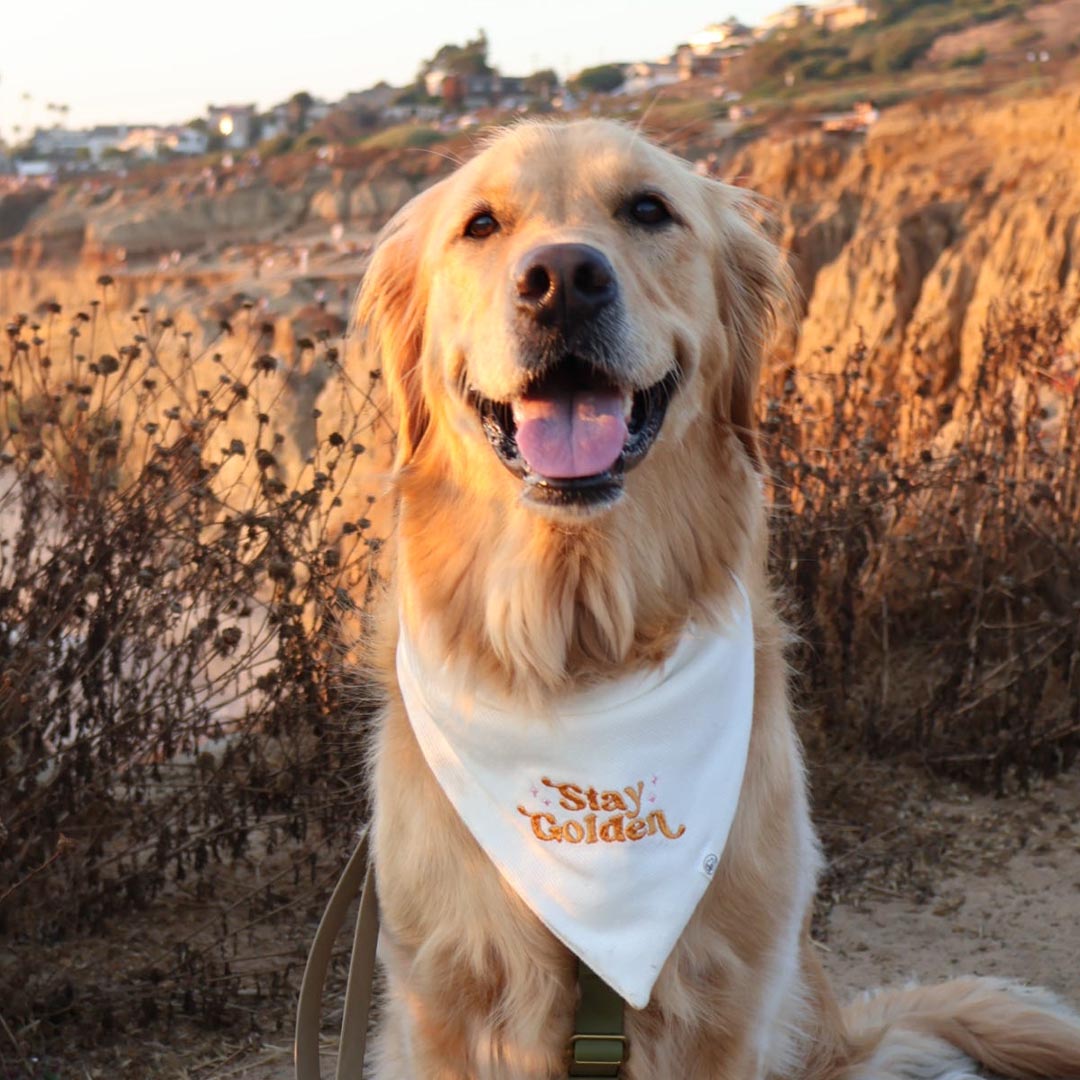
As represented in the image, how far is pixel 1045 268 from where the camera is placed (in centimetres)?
1095

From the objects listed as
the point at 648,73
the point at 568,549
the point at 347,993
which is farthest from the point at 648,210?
the point at 648,73

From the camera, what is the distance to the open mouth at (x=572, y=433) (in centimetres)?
258

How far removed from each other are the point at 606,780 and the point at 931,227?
12.2 meters

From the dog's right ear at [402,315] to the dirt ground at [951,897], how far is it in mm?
1863

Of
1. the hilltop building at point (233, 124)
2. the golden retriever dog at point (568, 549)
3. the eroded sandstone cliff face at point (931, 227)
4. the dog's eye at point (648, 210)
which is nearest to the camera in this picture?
the golden retriever dog at point (568, 549)

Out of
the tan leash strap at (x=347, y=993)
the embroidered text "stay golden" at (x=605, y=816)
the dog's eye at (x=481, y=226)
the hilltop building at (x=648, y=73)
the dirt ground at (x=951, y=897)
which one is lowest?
the dirt ground at (x=951, y=897)

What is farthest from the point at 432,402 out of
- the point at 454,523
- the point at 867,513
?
the point at 867,513

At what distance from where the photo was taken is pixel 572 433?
8.68 feet

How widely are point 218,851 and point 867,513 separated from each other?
2.66 metres

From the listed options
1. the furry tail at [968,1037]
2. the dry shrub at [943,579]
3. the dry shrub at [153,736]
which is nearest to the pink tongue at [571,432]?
the dry shrub at [153,736]

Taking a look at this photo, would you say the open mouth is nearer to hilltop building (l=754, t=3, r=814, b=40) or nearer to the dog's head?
the dog's head

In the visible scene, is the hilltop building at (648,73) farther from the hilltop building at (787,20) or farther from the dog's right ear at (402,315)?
the dog's right ear at (402,315)

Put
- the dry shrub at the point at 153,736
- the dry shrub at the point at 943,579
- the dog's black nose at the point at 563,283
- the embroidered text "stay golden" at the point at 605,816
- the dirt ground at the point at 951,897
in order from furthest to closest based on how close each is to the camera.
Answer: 1. the dry shrub at the point at 943,579
2. the dirt ground at the point at 951,897
3. the dry shrub at the point at 153,736
4. the embroidered text "stay golden" at the point at 605,816
5. the dog's black nose at the point at 563,283

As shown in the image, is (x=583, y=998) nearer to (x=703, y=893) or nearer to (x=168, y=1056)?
(x=703, y=893)
